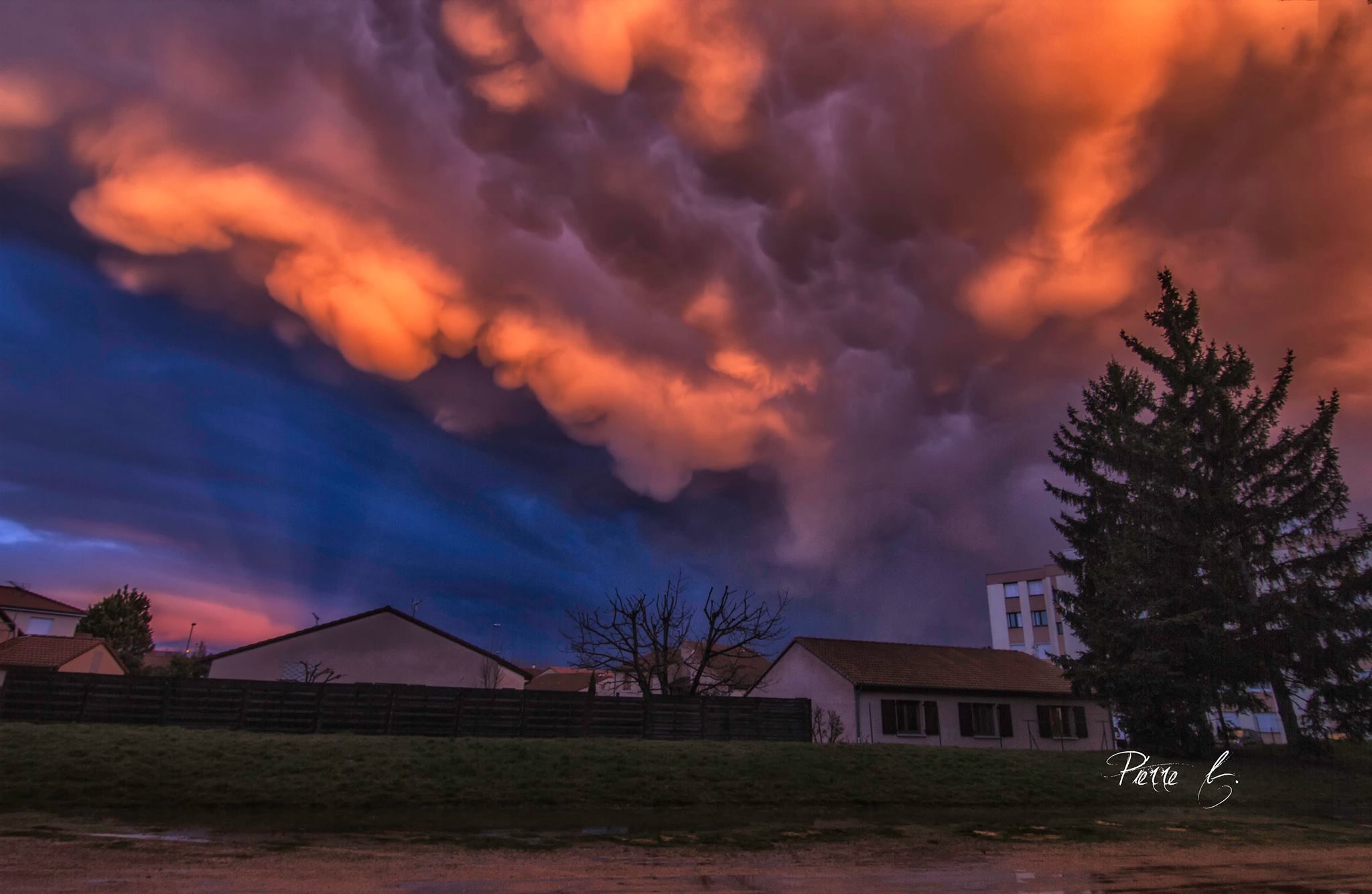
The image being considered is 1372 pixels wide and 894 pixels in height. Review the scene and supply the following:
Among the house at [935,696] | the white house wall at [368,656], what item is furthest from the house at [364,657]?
the house at [935,696]

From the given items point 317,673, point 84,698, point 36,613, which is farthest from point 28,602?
point 84,698

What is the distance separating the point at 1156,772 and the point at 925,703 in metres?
11.4

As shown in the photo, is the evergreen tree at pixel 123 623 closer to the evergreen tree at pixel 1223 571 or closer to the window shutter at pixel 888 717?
the window shutter at pixel 888 717

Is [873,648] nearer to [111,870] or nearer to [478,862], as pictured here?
[478,862]

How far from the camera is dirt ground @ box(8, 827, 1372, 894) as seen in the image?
7.77 metres

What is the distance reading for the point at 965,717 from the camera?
35250 millimetres

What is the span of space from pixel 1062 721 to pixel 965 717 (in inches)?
244

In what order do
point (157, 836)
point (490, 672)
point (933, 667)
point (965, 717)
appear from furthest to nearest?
point (490, 672) < point (933, 667) < point (965, 717) < point (157, 836)

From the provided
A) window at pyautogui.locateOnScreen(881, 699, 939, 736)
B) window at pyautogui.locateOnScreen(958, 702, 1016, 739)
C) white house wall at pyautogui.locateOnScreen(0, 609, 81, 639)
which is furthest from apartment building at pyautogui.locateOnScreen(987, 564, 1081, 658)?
white house wall at pyautogui.locateOnScreen(0, 609, 81, 639)

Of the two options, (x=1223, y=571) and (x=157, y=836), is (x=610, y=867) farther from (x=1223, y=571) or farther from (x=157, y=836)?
(x=1223, y=571)

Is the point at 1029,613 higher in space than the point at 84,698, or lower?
higher

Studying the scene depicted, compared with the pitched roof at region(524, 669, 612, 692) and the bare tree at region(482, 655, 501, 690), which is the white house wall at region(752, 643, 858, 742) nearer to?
the bare tree at region(482, 655, 501, 690)

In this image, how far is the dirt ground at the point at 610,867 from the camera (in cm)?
777

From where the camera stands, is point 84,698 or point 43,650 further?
point 43,650
